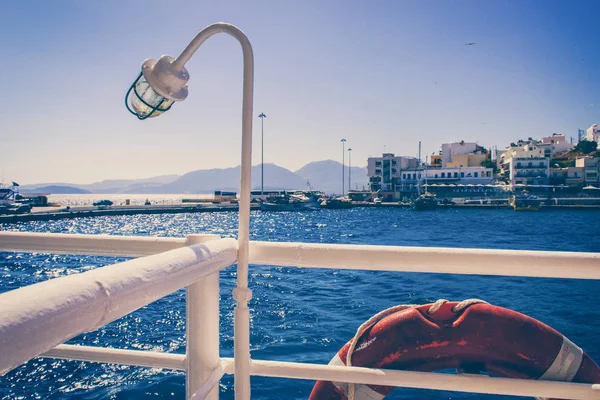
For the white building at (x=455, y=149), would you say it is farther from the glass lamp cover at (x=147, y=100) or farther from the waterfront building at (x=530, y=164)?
the glass lamp cover at (x=147, y=100)

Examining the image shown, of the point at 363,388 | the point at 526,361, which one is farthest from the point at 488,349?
the point at 363,388

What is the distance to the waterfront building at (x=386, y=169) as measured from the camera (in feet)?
241

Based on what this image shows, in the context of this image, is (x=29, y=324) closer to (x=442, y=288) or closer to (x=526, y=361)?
(x=526, y=361)

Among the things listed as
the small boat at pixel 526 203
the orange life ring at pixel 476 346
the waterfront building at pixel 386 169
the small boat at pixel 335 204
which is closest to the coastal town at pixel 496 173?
the waterfront building at pixel 386 169

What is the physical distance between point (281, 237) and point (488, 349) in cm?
3010

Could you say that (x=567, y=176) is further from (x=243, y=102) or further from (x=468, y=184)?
(x=243, y=102)

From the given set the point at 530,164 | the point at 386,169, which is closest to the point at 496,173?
the point at 530,164

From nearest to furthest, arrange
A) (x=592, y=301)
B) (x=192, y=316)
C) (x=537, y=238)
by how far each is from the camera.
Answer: (x=192, y=316), (x=592, y=301), (x=537, y=238)

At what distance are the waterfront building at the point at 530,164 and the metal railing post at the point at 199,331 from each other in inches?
2835

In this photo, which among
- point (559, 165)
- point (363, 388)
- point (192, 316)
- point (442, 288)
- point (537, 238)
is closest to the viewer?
point (192, 316)

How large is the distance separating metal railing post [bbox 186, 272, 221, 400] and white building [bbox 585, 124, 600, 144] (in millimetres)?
95846

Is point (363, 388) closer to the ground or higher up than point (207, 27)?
closer to the ground

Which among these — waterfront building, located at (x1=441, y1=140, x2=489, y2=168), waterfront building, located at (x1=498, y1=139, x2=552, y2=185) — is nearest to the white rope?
waterfront building, located at (x1=498, y1=139, x2=552, y2=185)

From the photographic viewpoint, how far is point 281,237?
31.2 metres
